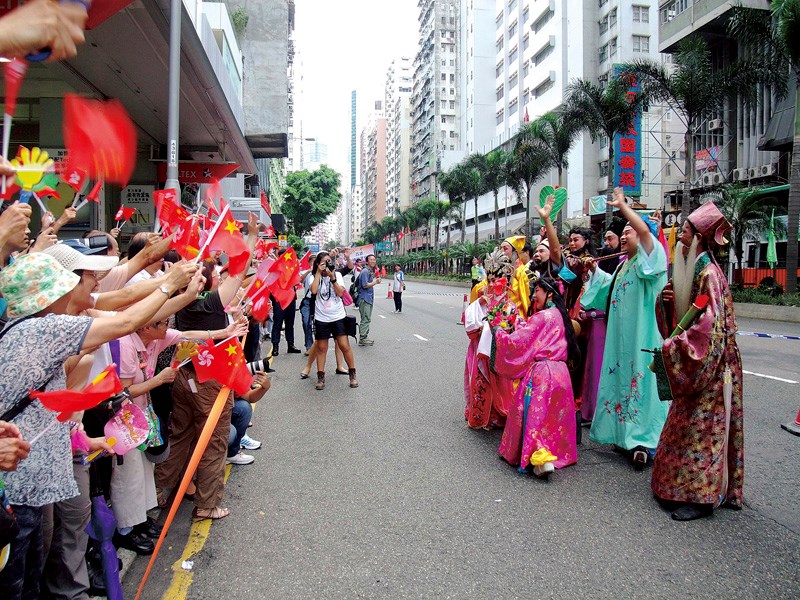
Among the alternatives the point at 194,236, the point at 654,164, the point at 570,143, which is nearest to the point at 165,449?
the point at 194,236

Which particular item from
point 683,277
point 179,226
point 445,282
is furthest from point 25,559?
point 445,282

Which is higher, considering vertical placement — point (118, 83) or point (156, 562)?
point (118, 83)

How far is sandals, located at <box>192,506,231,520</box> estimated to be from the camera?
3.82m

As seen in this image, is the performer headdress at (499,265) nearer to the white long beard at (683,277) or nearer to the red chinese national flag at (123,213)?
the white long beard at (683,277)

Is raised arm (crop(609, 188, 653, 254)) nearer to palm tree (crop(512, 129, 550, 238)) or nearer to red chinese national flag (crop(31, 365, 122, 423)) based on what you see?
red chinese national flag (crop(31, 365, 122, 423))

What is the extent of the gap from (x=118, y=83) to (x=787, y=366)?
12111mm

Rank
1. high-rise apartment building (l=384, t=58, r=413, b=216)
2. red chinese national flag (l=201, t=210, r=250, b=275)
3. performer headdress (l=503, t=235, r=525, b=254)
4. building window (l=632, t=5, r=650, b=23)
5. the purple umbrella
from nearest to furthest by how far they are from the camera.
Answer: the purple umbrella
red chinese national flag (l=201, t=210, r=250, b=275)
performer headdress (l=503, t=235, r=525, b=254)
building window (l=632, t=5, r=650, b=23)
high-rise apartment building (l=384, t=58, r=413, b=216)

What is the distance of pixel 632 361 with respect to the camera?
15.8ft

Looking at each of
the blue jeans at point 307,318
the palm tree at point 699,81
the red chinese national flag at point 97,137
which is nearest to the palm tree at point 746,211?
the palm tree at point 699,81

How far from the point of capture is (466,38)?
76.5m

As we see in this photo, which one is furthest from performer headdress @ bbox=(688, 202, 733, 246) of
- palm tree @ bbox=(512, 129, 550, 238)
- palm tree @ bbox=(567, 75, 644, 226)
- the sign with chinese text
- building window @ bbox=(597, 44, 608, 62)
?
building window @ bbox=(597, 44, 608, 62)

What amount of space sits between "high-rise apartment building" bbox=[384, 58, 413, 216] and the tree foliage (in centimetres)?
5370

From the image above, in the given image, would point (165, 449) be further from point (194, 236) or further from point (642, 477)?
point (642, 477)

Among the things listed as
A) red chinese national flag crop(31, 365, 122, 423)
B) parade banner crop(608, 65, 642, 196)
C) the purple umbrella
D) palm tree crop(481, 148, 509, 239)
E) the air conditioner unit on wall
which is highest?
palm tree crop(481, 148, 509, 239)
